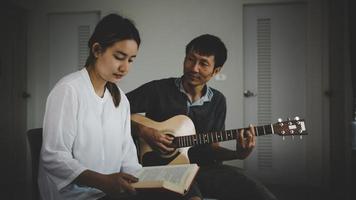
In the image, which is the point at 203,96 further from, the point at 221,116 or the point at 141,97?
the point at 141,97

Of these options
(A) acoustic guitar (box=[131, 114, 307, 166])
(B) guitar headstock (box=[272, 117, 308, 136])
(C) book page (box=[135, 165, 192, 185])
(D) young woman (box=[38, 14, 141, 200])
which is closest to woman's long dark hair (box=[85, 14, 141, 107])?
(D) young woman (box=[38, 14, 141, 200])

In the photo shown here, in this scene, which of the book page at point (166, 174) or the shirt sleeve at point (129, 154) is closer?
the book page at point (166, 174)

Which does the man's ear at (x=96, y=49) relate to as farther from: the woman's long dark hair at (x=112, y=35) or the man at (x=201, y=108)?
the man at (x=201, y=108)

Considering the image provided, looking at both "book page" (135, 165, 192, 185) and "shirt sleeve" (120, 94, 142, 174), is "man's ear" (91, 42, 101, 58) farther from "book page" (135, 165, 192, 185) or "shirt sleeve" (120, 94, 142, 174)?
"book page" (135, 165, 192, 185)

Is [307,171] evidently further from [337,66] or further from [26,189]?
[26,189]

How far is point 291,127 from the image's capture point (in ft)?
4.18

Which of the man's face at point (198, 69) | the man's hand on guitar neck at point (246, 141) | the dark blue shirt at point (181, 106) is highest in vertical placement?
the man's face at point (198, 69)

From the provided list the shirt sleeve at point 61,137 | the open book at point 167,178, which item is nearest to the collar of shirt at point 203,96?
the open book at point 167,178

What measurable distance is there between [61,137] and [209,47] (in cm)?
72

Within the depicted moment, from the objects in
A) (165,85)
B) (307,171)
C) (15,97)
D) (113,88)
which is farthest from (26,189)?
(307,171)

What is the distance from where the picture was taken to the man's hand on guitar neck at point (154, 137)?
4.27ft

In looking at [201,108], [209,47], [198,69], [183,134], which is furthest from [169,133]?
[209,47]

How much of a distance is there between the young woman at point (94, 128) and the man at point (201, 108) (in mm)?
120

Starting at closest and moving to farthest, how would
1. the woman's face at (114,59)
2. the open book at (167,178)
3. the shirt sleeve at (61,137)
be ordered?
the open book at (167,178), the shirt sleeve at (61,137), the woman's face at (114,59)
